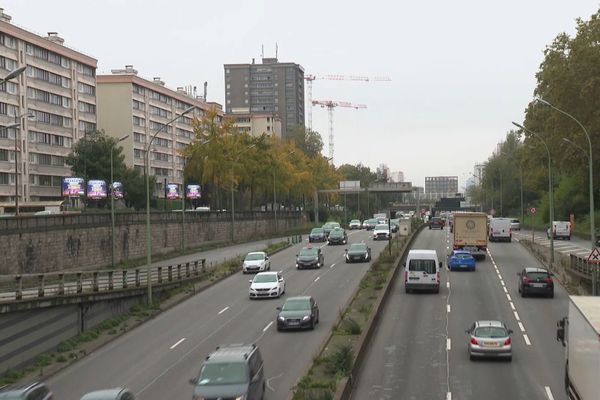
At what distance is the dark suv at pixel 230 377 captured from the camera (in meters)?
16.9

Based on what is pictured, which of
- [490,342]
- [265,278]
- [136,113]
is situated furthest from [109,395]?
[136,113]

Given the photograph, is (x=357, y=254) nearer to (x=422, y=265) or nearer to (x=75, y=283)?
(x=422, y=265)

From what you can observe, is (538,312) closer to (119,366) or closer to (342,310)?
(342,310)

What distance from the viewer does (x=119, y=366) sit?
25594mm

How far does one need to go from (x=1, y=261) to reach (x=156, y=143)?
9102cm

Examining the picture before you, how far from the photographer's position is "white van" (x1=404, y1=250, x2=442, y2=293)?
39.7 meters

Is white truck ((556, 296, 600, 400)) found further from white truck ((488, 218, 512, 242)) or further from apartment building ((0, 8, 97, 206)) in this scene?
apartment building ((0, 8, 97, 206))

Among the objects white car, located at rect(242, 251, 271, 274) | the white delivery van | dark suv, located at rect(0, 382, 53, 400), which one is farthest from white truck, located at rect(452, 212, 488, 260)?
dark suv, located at rect(0, 382, 53, 400)

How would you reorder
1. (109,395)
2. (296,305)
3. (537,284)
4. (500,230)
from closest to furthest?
(109,395)
(296,305)
(537,284)
(500,230)

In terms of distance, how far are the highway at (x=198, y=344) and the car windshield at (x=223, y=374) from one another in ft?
8.99

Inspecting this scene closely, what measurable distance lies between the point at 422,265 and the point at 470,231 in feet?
50.9

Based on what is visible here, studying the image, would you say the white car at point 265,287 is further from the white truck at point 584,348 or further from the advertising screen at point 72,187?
the advertising screen at point 72,187

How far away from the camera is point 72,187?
228 ft

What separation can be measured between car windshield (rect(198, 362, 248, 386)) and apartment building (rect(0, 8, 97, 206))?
228 ft
